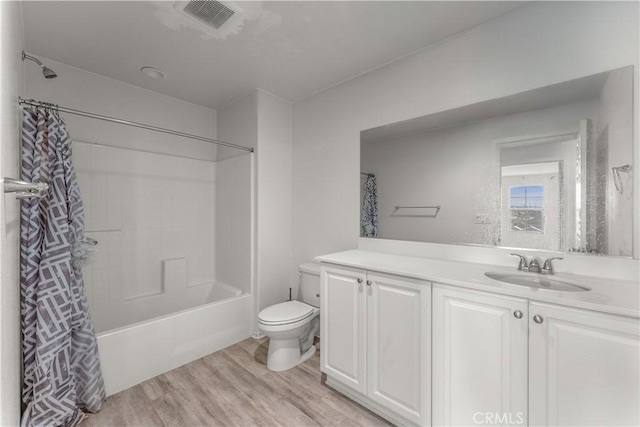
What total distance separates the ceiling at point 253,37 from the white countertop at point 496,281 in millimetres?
1506

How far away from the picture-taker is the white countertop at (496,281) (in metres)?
0.99

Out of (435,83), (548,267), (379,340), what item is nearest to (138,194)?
(379,340)

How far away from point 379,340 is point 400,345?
5.1 inches

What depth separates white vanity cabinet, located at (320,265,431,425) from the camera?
138 centimetres

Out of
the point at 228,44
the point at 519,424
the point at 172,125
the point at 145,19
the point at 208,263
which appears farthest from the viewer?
the point at 208,263

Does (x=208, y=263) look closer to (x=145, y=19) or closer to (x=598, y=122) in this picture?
(x=145, y=19)

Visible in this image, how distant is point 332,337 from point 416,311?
0.64m

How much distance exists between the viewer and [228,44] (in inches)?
75.6

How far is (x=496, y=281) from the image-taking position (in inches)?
49.9

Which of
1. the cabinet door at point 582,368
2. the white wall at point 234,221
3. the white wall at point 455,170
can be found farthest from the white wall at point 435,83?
the cabinet door at point 582,368

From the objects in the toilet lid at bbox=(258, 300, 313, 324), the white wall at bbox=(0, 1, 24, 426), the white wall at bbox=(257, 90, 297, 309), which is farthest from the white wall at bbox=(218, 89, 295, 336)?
the white wall at bbox=(0, 1, 24, 426)

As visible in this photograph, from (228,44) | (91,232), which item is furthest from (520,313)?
(91,232)

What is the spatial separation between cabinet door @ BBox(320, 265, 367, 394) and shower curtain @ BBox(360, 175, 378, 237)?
1.87ft

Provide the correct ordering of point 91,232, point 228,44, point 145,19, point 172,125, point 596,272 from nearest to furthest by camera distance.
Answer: point 596,272 → point 145,19 → point 228,44 → point 91,232 → point 172,125
